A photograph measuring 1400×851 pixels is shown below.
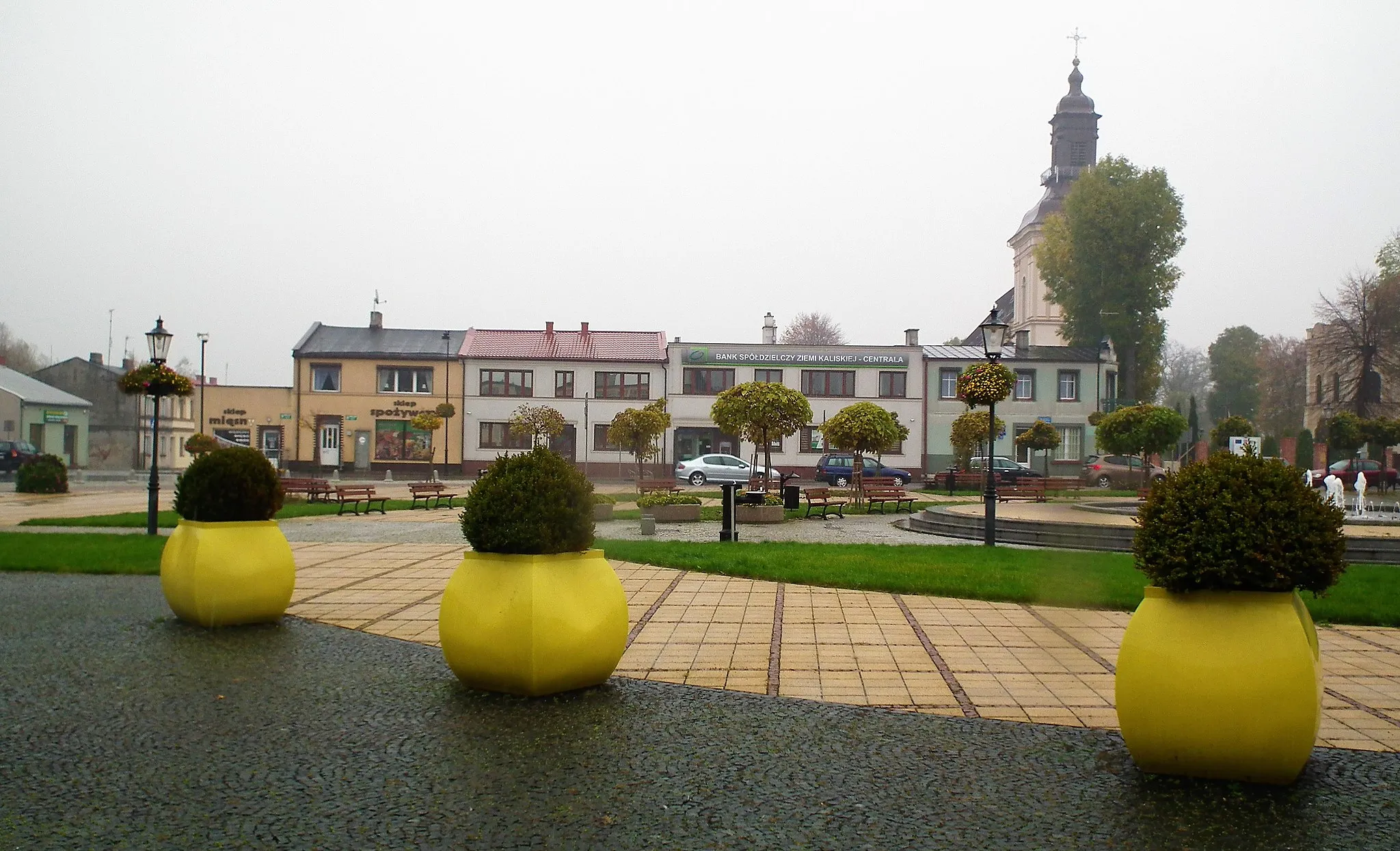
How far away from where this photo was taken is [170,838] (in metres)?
3.85

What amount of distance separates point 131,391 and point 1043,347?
45856 mm

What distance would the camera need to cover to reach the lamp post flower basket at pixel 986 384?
687 inches

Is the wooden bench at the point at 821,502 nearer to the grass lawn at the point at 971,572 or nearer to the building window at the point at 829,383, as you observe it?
the grass lawn at the point at 971,572

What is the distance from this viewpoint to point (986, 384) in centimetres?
1745

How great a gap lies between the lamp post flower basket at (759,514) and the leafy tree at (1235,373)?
7036cm

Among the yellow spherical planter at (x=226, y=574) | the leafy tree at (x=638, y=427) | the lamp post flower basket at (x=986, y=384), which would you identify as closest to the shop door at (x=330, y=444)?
the leafy tree at (x=638, y=427)

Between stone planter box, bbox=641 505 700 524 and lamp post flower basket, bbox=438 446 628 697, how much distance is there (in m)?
15.3

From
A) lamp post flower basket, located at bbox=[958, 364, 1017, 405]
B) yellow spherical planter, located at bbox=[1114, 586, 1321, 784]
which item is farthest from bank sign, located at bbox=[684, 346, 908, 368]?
yellow spherical planter, located at bbox=[1114, 586, 1321, 784]

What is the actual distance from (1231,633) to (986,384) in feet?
43.8

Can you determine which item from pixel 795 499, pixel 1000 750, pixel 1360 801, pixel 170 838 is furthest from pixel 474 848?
pixel 795 499

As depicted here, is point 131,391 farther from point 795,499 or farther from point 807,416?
point 807,416

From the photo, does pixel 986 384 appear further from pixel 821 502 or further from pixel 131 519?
pixel 131 519

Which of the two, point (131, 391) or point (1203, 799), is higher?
point (131, 391)

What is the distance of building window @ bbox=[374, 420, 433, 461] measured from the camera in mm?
50500
